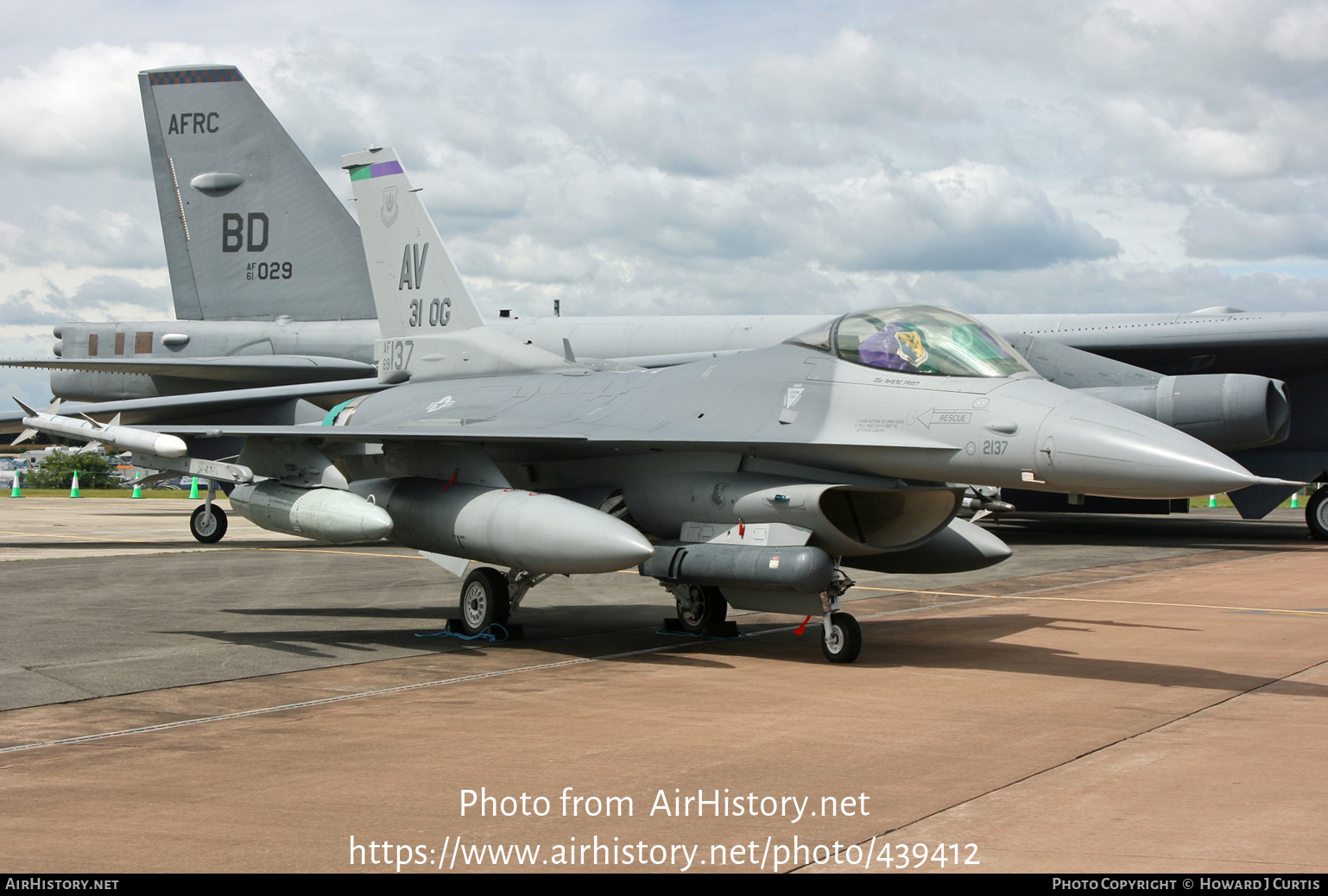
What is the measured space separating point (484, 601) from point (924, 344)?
4.08 meters

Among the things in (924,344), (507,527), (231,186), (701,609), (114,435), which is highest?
(231,186)

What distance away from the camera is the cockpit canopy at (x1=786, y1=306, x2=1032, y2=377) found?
26.1 ft

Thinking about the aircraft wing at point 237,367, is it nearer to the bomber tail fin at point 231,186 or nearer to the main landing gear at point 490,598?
the bomber tail fin at point 231,186

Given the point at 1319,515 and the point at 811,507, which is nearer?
the point at 811,507

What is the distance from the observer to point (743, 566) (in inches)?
317

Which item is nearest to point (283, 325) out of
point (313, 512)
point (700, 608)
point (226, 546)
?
point (226, 546)

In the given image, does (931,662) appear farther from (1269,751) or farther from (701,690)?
(1269,751)

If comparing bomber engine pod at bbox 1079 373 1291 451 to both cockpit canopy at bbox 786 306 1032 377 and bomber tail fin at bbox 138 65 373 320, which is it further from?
bomber tail fin at bbox 138 65 373 320

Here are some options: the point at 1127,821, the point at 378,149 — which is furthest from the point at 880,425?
the point at 378,149

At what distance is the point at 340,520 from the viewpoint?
30.1 feet

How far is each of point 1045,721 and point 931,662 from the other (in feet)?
6.99

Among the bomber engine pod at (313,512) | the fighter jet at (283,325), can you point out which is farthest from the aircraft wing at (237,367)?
the bomber engine pod at (313,512)

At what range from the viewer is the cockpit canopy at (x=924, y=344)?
795 centimetres

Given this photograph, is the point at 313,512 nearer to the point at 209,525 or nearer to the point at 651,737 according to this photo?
the point at 651,737
